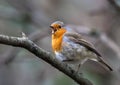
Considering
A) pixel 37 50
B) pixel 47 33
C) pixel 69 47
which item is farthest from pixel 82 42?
pixel 47 33

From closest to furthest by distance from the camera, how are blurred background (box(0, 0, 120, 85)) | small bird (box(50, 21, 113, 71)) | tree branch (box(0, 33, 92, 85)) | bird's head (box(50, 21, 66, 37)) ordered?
tree branch (box(0, 33, 92, 85))
small bird (box(50, 21, 113, 71))
bird's head (box(50, 21, 66, 37))
blurred background (box(0, 0, 120, 85))

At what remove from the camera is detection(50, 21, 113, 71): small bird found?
4078 mm

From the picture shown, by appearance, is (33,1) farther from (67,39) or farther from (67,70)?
(67,70)

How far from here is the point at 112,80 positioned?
250 inches

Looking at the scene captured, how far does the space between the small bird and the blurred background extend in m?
1.17

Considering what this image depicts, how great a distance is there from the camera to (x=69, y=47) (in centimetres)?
415

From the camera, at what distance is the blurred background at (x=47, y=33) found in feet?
19.5

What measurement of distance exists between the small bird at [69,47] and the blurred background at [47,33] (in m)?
1.17

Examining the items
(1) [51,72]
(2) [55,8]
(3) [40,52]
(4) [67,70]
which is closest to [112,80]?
(1) [51,72]

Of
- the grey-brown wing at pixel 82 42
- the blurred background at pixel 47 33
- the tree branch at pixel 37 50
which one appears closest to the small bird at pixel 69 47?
the grey-brown wing at pixel 82 42

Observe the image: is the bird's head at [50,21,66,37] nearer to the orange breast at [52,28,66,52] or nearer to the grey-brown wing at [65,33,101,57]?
the orange breast at [52,28,66,52]

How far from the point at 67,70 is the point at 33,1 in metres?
4.49

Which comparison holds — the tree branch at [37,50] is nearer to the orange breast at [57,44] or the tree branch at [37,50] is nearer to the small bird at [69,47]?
the small bird at [69,47]

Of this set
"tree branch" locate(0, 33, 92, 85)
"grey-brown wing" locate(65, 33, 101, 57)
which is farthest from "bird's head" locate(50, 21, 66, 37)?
"tree branch" locate(0, 33, 92, 85)
